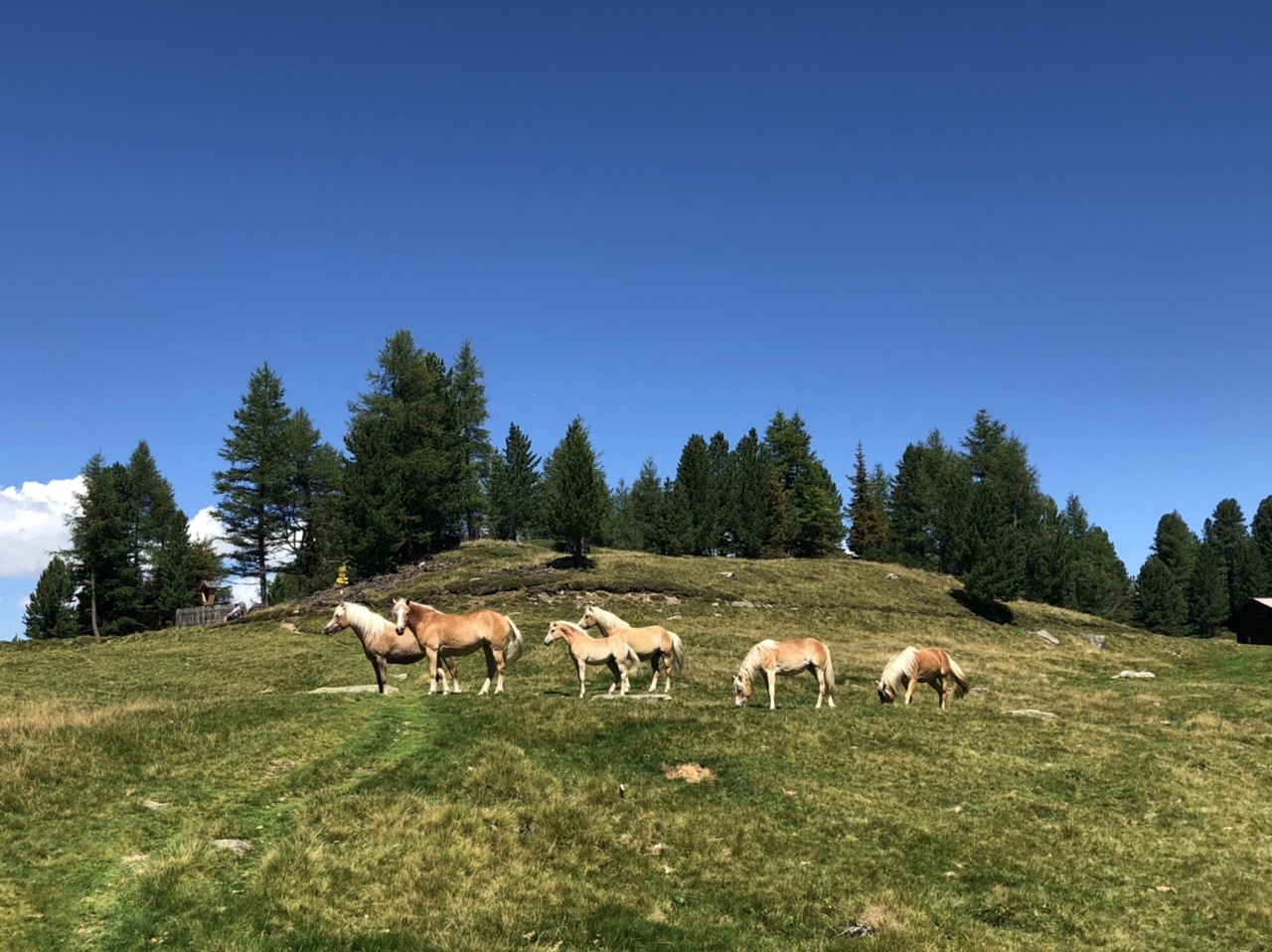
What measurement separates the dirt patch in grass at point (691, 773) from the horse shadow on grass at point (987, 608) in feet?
197

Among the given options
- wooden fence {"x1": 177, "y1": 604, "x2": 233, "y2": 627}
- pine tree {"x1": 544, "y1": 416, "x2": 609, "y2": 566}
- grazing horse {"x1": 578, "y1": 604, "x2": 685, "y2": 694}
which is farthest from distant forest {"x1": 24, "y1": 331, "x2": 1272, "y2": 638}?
grazing horse {"x1": 578, "y1": 604, "x2": 685, "y2": 694}

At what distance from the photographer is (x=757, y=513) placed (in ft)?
314

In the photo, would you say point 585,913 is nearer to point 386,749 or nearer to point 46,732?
point 386,749

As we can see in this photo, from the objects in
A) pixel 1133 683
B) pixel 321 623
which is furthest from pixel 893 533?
pixel 321 623

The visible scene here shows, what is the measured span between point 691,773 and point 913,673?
12.7 m

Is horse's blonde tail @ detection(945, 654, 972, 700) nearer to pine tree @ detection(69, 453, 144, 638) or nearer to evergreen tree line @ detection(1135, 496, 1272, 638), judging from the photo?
pine tree @ detection(69, 453, 144, 638)

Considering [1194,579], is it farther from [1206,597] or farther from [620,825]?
[620,825]

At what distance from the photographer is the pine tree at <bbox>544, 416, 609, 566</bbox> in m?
64.1

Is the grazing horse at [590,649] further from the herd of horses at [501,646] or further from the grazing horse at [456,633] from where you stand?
the grazing horse at [456,633]

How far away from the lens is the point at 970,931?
36.3 ft

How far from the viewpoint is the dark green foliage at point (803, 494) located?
9956cm

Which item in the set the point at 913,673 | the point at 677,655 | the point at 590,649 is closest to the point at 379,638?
→ the point at 590,649

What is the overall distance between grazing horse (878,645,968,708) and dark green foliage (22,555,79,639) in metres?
81.3

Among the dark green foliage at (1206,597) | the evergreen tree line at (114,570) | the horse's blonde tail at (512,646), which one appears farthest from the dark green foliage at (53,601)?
the dark green foliage at (1206,597)
